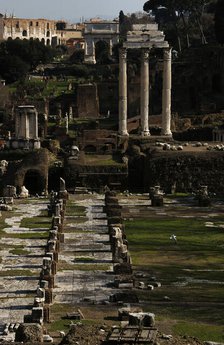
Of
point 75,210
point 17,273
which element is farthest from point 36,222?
Result: point 17,273

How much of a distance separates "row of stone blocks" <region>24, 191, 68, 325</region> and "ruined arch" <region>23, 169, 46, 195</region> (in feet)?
51.0

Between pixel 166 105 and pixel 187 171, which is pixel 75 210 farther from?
pixel 166 105

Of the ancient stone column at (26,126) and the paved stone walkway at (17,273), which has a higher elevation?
the ancient stone column at (26,126)

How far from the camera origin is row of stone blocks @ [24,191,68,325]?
95.8ft

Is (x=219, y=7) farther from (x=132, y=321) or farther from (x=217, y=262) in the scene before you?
(x=132, y=321)

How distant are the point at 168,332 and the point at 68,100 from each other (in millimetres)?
77876

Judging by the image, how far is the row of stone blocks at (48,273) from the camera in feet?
95.8

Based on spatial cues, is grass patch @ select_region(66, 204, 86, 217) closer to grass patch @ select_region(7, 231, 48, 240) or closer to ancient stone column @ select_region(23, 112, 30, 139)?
grass patch @ select_region(7, 231, 48, 240)

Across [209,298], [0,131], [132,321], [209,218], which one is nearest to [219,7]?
[0,131]

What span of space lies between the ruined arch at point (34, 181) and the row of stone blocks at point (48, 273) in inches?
611

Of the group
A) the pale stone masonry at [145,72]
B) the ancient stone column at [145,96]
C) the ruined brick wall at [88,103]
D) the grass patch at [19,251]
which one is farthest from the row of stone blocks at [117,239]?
the ruined brick wall at [88,103]

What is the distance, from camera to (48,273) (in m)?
34.7

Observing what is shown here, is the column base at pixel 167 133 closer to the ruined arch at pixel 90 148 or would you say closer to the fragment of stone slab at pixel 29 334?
the ruined arch at pixel 90 148

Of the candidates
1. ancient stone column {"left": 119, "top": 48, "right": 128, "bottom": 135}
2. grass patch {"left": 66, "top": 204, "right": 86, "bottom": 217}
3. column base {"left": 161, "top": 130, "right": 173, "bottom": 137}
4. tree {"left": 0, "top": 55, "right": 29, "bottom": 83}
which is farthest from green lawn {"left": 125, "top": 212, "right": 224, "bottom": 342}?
tree {"left": 0, "top": 55, "right": 29, "bottom": 83}
